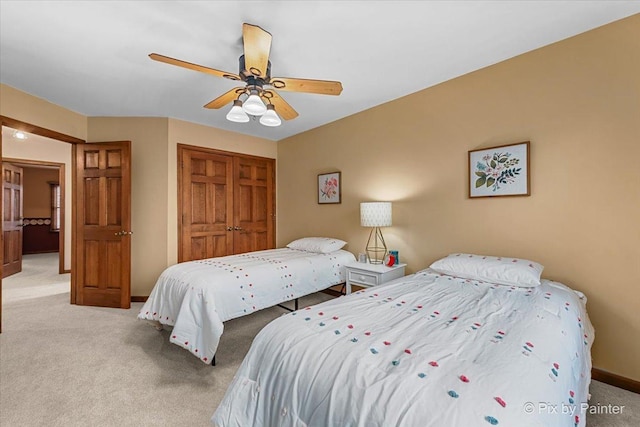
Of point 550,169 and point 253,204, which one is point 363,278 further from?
point 253,204

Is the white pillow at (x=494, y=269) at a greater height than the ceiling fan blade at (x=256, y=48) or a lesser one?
lesser

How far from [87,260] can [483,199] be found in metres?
4.77

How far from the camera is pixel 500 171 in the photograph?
2465 millimetres

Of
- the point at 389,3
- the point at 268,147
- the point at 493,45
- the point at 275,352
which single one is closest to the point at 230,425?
the point at 275,352

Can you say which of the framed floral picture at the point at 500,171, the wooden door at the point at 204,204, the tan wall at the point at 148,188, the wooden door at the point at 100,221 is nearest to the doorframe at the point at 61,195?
the wooden door at the point at 100,221

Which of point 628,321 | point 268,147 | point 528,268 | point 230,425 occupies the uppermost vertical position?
point 268,147

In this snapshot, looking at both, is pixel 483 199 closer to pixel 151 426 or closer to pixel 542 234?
pixel 542 234

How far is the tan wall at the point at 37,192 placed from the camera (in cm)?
→ 739

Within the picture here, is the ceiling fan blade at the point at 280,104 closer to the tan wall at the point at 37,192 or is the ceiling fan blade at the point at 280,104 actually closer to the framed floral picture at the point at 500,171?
the framed floral picture at the point at 500,171

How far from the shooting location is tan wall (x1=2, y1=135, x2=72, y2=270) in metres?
4.89

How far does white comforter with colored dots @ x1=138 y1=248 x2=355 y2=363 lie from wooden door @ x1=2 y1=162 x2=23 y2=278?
4.63m

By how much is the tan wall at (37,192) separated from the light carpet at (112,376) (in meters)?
6.19

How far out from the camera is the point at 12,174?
5363mm

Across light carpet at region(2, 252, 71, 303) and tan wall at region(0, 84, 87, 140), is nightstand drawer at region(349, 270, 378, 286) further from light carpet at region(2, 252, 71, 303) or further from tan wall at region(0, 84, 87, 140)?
light carpet at region(2, 252, 71, 303)
